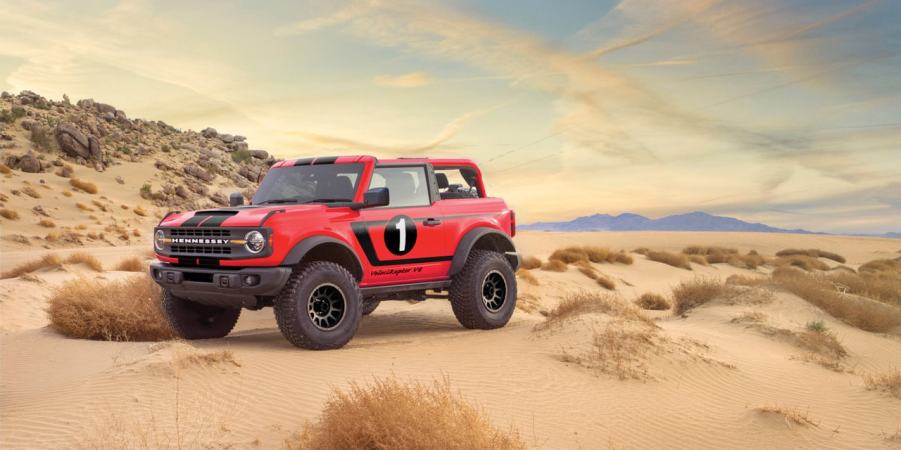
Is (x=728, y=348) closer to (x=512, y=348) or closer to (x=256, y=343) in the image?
(x=512, y=348)

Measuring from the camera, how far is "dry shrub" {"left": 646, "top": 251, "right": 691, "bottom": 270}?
117ft

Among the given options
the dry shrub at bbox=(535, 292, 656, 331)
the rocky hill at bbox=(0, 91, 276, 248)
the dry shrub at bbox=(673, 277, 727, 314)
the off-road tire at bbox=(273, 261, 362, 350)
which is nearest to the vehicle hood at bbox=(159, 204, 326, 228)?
the off-road tire at bbox=(273, 261, 362, 350)

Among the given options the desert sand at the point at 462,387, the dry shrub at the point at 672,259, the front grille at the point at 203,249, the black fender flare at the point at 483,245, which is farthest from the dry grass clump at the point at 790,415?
the dry shrub at the point at 672,259

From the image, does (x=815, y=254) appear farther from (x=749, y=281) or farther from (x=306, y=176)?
(x=306, y=176)

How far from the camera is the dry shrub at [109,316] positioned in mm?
11641

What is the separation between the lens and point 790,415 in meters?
9.04

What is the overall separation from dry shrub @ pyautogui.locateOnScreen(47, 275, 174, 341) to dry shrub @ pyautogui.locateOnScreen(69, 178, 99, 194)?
3661 centimetres

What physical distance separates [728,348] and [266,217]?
829 cm

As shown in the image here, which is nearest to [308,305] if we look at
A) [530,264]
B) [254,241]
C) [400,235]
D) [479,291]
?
[254,241]

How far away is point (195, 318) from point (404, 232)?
11.3ft

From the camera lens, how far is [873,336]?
17.3m

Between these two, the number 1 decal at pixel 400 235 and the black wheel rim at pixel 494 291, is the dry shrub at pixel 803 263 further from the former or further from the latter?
the number 1 decal at pixel 400 235

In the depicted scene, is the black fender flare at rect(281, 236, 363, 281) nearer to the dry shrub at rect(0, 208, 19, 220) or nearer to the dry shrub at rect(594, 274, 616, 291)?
the dry shrub at rect(594, 274, 616, 291)

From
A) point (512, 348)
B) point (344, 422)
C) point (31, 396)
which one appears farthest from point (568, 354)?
point (31, 396)
